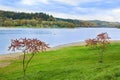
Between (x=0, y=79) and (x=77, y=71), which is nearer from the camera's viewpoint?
(x=77, y=71)

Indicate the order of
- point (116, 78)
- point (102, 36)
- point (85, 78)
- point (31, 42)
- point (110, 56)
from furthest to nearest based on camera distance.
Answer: point (110, 56) < point (102, 36) < point (31, 42) < point (85, 78) < point (116, 78)

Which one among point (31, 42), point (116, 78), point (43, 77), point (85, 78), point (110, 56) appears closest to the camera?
point (116, 78)

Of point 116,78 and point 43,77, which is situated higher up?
point 116,78

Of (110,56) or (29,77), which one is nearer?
(29,77)

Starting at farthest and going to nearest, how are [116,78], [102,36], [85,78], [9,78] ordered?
1. [102,36]
2. [9,78]
3. [85,78]
4. [116,78]

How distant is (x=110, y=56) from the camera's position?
46.9 meters

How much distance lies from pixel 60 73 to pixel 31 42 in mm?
4966

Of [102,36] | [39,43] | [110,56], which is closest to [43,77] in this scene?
[39,43]

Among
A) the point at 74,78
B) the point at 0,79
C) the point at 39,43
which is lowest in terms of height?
the point at 0,79

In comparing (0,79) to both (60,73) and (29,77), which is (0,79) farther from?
(60,73)

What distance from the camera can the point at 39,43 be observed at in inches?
1054

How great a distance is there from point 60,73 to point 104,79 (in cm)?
796

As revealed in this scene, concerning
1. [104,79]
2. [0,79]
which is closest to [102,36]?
[0,79]

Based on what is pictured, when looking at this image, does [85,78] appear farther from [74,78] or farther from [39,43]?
[39,43]
